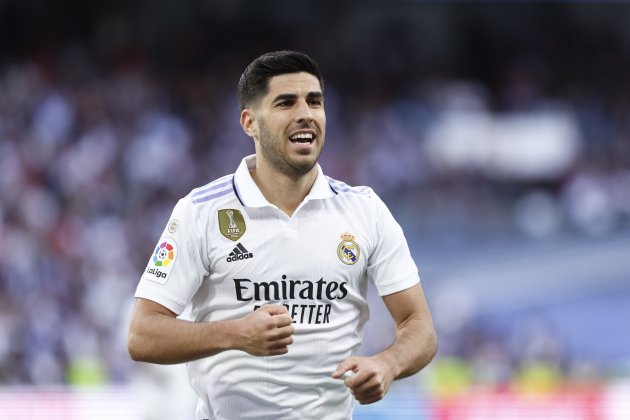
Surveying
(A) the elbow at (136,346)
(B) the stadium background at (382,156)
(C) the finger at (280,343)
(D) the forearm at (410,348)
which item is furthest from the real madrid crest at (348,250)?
(B) the stadium background at (382,156)

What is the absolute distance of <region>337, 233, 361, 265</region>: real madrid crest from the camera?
3.60 meters

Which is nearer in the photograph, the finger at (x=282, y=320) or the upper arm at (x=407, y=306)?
the finger at (x=282, y=320)

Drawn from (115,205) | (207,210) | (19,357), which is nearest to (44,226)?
(115,205)

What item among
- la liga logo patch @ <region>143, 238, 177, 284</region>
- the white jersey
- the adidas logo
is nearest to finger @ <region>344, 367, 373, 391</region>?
the white jersey

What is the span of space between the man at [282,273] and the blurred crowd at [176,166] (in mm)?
8602

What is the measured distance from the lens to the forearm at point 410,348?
11.0ft

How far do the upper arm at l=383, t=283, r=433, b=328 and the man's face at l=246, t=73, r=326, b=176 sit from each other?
541mm

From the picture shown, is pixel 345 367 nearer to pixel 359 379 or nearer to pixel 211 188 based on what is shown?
pixel 359 379

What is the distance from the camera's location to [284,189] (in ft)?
12.2

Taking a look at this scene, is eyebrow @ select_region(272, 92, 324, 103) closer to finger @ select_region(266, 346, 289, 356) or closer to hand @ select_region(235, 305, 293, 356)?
hand @ select_region(235, 305, 293, 356)

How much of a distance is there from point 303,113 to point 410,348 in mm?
859

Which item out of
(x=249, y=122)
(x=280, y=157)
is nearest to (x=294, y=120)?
(x=280, y=157)

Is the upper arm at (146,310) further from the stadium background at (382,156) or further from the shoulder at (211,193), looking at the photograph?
the stadium background at (382,156)

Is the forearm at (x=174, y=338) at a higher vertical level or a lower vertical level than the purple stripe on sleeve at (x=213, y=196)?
lower
